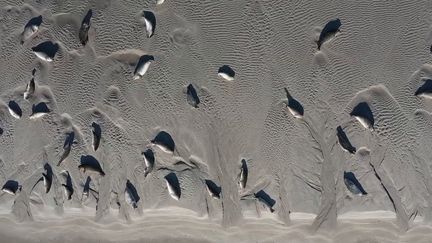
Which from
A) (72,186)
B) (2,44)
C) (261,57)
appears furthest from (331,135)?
(2,44)

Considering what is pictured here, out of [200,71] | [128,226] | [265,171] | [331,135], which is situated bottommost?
[128,226]

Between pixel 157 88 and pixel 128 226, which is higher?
pixel 157 88

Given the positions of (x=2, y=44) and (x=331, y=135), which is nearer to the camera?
(x=331, y=135)

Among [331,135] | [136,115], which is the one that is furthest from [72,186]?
[331,135]

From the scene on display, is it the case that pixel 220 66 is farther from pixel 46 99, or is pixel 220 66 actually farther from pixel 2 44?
pixel 2 44

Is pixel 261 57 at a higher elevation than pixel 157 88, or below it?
higher

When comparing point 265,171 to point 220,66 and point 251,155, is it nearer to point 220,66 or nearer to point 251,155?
point 251,155
